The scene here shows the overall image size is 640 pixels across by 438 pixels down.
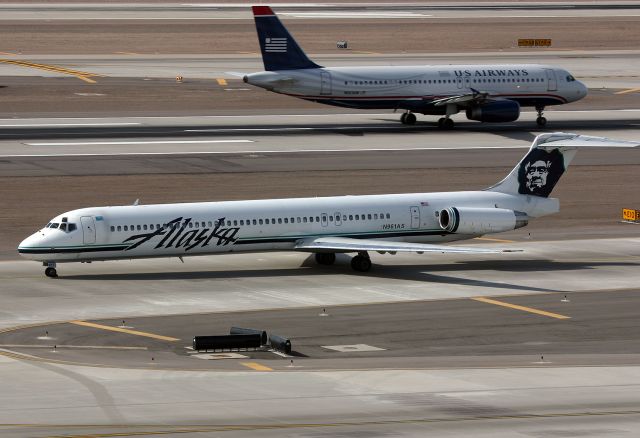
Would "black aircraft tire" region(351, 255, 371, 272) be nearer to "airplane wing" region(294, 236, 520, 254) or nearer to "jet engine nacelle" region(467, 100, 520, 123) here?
"airplane wing" region(294, 236, 520, 254)

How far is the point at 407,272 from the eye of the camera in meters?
61.1

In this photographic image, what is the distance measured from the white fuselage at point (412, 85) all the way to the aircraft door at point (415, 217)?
143 feet

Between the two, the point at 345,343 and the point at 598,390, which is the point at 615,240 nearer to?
the point at 345,343

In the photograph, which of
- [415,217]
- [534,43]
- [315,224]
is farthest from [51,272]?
[534,43]

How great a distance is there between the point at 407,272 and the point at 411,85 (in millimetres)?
46865

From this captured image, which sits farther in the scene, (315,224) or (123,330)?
(315,224)

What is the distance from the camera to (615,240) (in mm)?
70062

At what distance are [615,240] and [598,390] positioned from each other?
105 feet

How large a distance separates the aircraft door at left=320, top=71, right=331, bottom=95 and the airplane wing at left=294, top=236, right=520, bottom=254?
147 feet

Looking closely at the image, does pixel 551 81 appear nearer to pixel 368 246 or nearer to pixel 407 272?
pixel 407 272

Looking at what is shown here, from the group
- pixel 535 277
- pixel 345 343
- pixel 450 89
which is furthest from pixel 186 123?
pixel 345 343

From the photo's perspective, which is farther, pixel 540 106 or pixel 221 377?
pixel 540 106

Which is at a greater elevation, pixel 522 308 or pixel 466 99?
pixel 466 99

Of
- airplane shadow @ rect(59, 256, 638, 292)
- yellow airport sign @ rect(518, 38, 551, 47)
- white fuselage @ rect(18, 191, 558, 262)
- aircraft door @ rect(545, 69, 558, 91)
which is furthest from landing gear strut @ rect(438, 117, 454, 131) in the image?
yellow airport sign @ rect(518, 38, 551, 47)
